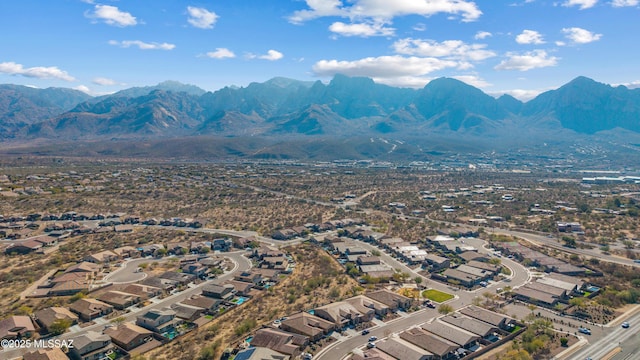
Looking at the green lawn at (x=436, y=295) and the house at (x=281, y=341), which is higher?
the house at (x=281, y=341)

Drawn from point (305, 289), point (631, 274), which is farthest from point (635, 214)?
point (305, 289)

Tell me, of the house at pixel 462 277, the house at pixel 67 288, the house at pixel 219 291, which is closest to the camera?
the house at pixel 219 291

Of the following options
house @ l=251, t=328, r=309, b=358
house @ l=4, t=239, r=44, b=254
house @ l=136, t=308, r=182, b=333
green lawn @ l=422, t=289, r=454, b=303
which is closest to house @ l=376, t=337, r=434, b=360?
house @ l=251, t=328, r=309, b=358

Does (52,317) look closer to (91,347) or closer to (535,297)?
(91,347)

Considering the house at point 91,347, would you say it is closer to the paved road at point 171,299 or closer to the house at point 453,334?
the paved road at point 171,299

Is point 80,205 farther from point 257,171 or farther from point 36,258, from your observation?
point 257,171

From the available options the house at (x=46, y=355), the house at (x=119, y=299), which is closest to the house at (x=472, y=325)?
the house at (x=119, y=299)

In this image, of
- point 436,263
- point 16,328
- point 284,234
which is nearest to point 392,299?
Result: point 436,263
